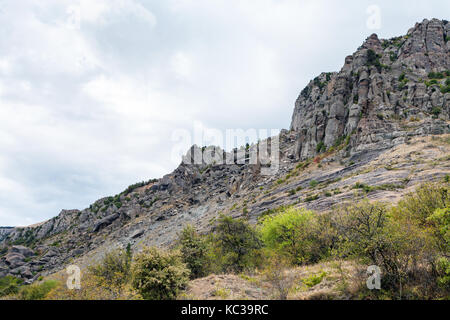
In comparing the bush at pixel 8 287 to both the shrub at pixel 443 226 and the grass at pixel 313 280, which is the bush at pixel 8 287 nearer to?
the grass at pixel 313 280

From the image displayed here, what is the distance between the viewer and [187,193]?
102 metres

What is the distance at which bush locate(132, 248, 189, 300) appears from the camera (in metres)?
15.1

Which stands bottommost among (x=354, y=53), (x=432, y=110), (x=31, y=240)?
(x=31, y=240)

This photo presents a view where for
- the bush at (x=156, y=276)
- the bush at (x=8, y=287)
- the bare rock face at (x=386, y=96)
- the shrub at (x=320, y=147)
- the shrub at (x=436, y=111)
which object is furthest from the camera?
the shrub at (x=320, y=147)

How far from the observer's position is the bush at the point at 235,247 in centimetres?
2425

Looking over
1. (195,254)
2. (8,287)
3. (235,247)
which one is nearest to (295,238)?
(235,247)

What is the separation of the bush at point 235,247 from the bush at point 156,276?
27.4 ft

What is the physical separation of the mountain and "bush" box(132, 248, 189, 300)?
2854 cm

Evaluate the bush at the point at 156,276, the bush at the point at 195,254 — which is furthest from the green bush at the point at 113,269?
the bush at the point at 156,276

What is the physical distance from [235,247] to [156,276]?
11.9 meters

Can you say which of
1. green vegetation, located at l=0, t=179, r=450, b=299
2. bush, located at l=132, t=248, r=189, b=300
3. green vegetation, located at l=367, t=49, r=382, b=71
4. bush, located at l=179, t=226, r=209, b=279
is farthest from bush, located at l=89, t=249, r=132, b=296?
green vegetation, located at l=367, t=49, r=382, b=71

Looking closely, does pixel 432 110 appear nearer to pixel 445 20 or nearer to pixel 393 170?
pixel 393 170
